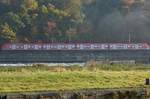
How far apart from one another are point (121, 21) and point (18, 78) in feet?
Answer: 202

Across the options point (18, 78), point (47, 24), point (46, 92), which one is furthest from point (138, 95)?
point (47, 24)

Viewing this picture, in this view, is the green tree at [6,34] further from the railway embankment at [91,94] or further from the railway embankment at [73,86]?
the railway embankment at [91,94]

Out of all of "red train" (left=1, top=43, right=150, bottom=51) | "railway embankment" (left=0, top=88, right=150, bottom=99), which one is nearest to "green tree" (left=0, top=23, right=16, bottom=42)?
"red train" (left=1, top=43, right=150, bottom=51)

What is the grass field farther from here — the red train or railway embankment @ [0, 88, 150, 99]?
the red train

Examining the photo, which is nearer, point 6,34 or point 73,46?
Result: point 73,46

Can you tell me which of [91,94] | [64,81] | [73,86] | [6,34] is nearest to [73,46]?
[6,34]

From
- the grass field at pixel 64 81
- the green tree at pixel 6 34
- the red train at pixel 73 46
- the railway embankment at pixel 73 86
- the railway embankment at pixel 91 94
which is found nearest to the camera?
the railway embankment at pixel 91 94

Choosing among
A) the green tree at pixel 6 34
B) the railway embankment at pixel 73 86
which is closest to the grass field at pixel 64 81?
the railway embankment at pixel 73 86

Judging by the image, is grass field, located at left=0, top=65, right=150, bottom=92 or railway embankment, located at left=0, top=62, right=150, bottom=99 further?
grass field, located at left=0, top=65, right=150, bottom=92

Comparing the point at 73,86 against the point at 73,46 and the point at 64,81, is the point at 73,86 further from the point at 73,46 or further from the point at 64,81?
the point at 73,46

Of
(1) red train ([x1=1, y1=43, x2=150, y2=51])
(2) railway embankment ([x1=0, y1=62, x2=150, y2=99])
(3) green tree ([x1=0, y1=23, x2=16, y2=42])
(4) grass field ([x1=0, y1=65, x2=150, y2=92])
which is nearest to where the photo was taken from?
(2) railway embankment ([x1=0, y1=62, x2=150, y2=99])

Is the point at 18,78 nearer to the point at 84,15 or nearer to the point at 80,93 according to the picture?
the point at 80,93

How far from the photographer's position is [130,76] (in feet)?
84.2

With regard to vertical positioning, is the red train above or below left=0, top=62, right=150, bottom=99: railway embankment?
above
